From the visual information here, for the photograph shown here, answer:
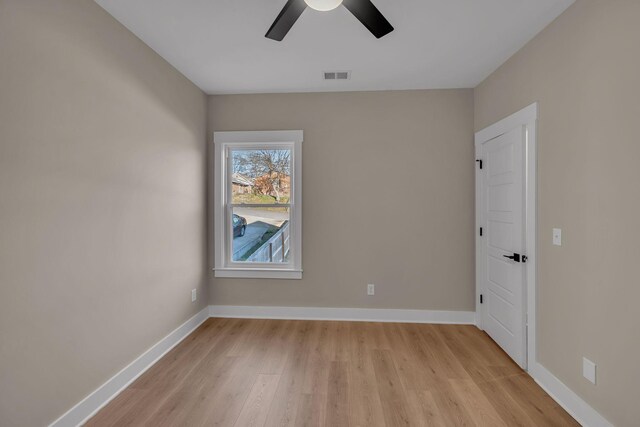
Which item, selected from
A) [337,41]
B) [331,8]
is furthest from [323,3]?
[337,41]

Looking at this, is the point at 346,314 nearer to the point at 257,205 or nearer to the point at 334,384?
the point at 334,384

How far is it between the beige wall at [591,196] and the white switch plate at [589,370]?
38 mm

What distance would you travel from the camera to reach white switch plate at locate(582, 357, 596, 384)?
6.36 feet

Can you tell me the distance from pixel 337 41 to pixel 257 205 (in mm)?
2034

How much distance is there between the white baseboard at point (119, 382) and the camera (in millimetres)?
1947

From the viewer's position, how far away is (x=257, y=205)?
153 inches

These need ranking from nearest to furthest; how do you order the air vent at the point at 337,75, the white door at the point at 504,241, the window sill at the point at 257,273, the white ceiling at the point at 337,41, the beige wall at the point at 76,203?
the beige wall at the point at 76,203
the white ceiling at the point at 337,41
the white door at the point at 504,241
the air vent at the point at 337,75
the window sill at the point at 257,273

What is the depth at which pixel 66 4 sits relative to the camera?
1.90m

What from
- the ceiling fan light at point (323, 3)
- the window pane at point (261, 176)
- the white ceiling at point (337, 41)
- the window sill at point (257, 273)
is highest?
the white ceiling at point (337, 41)

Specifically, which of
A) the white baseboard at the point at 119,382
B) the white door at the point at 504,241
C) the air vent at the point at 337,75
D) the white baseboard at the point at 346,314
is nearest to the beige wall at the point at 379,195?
the white baseboard at the point at 346,314

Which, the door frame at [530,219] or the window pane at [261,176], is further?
the window pane at [261,176]

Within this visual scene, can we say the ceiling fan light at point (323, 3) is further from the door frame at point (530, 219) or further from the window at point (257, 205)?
the window at point (257, 205)

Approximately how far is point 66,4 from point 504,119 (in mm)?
3353

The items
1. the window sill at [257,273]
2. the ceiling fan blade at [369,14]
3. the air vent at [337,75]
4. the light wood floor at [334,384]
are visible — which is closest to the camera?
the ceiling fan blade at [369,14]
